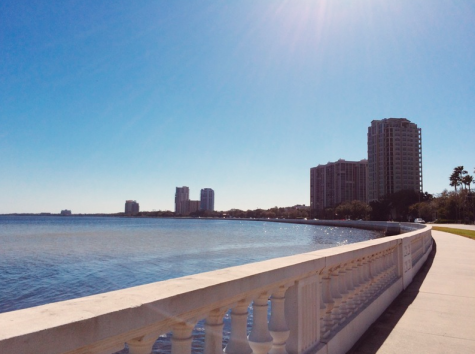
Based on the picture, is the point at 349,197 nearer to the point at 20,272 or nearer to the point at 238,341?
the point at 20,272

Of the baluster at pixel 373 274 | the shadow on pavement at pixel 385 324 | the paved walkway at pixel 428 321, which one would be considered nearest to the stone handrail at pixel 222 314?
the shadow on pavement at pixel 385 324

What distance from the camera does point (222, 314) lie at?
7.91 ft

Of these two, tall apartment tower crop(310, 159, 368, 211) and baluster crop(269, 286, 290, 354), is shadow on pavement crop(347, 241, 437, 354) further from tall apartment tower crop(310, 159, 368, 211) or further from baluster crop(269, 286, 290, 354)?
tall apartment tower crop(310, 159, 368, 211)

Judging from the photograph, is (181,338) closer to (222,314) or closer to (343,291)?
(222,314)

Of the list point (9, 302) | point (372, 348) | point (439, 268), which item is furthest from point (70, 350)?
point (9, 302)

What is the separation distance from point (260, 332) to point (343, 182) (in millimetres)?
187098

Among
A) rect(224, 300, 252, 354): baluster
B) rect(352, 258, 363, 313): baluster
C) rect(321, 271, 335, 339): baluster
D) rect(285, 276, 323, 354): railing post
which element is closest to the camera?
rect(224, 300, 252, 354): baluster

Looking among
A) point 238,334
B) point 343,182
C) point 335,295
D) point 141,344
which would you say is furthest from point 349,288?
point 343,182

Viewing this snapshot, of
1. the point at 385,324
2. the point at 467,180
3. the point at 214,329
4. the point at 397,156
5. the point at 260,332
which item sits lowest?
the point at 385,324

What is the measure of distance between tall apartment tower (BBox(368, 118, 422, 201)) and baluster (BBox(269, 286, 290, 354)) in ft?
497

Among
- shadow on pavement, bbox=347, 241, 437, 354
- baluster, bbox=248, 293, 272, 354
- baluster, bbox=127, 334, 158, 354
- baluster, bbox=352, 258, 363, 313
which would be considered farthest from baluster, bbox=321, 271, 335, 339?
baluster, bbox=127, 334, 158, 354

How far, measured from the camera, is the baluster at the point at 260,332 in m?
2.85

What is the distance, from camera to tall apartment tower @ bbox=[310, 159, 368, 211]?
183625mm

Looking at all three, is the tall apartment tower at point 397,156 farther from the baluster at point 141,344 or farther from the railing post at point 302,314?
the baluster at point 141,344
